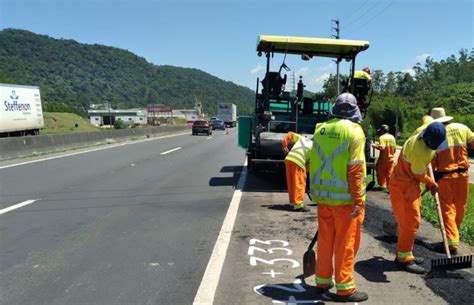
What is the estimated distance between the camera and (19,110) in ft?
101

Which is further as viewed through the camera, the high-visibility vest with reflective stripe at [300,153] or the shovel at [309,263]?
the high-visibility vest with reflective stripe at [300,153]

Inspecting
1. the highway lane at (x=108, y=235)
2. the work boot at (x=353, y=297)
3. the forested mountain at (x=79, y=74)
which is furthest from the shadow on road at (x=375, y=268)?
the forested mountain at (x=79, y=74)

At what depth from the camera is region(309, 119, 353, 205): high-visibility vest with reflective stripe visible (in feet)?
14.7

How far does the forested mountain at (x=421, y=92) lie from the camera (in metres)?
48.8

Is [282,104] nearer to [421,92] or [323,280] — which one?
[323,280]

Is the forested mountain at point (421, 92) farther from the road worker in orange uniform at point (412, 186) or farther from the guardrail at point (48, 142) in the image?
the road worker in orange uniform at point (412, 186)

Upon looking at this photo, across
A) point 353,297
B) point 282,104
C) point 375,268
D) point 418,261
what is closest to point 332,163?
point 353,297

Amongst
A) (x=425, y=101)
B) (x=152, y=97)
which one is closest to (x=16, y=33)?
(x=152, y=97)

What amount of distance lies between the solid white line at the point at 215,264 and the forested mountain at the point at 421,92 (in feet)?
105

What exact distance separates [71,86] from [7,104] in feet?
446

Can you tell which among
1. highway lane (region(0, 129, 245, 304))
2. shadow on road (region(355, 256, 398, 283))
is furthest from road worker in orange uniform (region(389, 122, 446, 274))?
highway lane (region(0, 129, 245, 304))

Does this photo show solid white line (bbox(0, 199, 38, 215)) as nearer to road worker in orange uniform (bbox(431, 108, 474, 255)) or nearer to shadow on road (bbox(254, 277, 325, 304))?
shadow on road (bbox(254, 277, 325, 304))

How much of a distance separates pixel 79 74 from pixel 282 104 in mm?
163509

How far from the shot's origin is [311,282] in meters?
4.99
